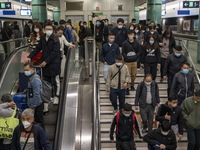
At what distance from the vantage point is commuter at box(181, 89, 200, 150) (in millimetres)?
5863

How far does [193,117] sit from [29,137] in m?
3.54

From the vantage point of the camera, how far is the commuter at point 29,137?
152 inches

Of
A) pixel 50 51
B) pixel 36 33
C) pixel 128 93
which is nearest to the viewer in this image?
pixel 50 51

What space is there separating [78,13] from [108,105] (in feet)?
51.9

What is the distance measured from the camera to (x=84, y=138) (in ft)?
20.5

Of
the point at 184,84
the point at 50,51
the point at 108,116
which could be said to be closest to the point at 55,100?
the point at 50,51

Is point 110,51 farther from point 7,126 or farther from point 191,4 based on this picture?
point 191,4

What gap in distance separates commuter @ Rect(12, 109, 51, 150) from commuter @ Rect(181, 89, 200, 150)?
10.8ft

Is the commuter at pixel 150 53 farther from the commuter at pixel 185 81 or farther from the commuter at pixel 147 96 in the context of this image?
the commuter at pixel 147 96

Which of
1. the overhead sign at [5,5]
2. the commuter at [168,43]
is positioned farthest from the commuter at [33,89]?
the overhead sign at [5,5]

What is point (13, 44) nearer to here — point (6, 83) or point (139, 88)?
point (6, 83)

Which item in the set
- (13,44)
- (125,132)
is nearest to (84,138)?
(125,132)

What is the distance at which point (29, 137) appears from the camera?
3.87 meters

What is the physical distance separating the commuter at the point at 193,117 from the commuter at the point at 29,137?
3.29 metres
